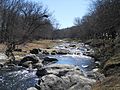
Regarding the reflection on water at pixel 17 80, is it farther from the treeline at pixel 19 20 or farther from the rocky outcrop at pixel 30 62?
the treeline at pixel 19 20

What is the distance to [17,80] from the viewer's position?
26.7m

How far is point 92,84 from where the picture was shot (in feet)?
60.5

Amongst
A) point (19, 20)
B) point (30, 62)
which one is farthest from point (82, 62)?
point (19, 20)

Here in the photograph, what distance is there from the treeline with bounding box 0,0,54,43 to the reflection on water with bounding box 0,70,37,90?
1972 cm

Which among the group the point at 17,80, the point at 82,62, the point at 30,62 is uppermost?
the point at 30,62

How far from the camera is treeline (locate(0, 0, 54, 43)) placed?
5659cm

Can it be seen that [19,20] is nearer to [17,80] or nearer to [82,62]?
[82,62]

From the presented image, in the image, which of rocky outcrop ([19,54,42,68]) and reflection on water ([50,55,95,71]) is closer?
reflection on water ([50,55,95,71])

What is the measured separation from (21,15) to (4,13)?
828cm

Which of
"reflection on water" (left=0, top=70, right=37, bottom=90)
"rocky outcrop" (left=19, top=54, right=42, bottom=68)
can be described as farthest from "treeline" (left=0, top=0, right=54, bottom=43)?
"reflection on water" (left=0, top=70, right=37, bottom=90)

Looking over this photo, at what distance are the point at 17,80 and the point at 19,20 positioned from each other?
144 ft

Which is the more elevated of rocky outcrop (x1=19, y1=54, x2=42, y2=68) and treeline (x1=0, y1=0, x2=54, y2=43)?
treeline (x1=0, y1=0, x2=54, y2=43)

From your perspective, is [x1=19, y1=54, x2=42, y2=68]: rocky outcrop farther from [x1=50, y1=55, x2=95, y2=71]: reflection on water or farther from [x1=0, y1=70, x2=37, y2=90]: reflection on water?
[x1=0, y1=70, x2=37, y2=90]: reflection on water

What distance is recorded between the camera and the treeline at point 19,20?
5659 centimetres
